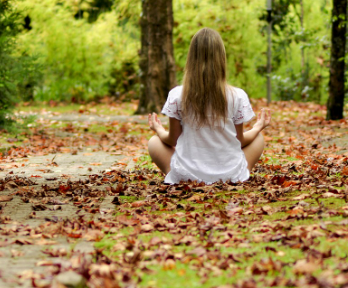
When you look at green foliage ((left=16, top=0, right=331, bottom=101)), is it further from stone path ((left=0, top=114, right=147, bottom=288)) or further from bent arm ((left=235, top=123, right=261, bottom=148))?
bent arm ((left=235, top=123, right=261, bottom=148))

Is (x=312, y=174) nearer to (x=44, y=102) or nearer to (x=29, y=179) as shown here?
(x=29, y=179)

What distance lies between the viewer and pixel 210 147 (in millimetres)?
4930

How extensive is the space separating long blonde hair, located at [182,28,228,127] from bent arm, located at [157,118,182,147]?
7.2 inches

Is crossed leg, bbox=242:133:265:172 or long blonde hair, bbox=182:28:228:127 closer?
long blonde hair, bbox=182:28:228:127

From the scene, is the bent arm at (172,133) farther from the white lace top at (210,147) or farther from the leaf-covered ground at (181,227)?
the leaf-covered ground at (181,227)

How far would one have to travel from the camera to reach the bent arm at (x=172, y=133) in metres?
4.94

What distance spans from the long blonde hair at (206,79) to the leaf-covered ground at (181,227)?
0.72 m

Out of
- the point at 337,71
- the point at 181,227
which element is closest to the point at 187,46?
the point at 337,71

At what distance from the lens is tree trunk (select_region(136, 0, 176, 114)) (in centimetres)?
1421

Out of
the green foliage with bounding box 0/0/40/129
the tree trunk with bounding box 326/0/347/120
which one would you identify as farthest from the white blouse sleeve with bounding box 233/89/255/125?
the tree trunk with bounding box 326/0/347/120

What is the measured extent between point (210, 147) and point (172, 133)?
1.29 ft

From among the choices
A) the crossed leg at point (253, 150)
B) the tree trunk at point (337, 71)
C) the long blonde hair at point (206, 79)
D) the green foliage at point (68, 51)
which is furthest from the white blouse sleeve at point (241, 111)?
the green foliage at point (68, 51)

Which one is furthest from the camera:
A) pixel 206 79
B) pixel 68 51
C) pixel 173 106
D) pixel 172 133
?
pixel 68 51

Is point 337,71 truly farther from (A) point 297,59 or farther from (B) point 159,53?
(A) point 297,59
